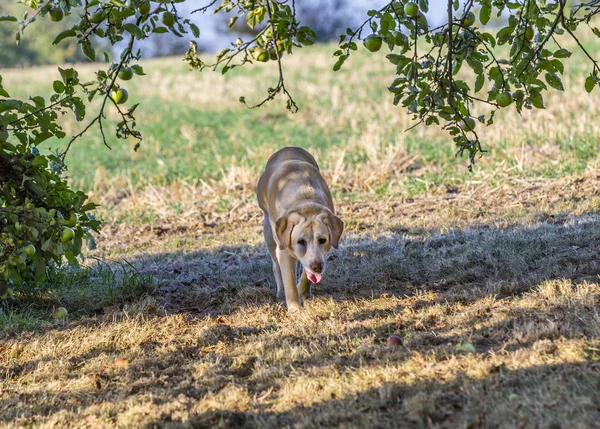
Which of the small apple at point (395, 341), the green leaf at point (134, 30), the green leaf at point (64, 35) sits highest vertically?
the green leaf at point (134, 30)

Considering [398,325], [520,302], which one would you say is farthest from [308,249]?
[520,302]

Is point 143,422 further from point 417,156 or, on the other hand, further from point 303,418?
point 417,156

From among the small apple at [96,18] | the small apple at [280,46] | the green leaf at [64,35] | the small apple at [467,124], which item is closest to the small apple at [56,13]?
the green leaf at [64,35]

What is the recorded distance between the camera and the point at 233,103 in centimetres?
2628

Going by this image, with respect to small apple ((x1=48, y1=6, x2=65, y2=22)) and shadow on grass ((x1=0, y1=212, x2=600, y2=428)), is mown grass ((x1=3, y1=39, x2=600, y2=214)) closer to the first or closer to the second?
shadow on grass ((x1=0, y1=212, x2=600, y2=428))

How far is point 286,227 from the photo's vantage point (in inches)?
233

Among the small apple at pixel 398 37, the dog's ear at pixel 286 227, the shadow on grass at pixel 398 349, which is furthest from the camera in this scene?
the dog's ear at pixel 286 227

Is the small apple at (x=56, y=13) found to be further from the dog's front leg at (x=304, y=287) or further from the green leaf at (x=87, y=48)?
the dog's front leg at (x=304, y=287)

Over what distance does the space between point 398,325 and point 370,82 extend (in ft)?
72.9

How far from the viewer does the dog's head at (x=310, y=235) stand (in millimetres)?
5816

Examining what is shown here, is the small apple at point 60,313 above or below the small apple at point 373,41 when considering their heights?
below

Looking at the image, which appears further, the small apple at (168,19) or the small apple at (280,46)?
the small apple at (280,46)

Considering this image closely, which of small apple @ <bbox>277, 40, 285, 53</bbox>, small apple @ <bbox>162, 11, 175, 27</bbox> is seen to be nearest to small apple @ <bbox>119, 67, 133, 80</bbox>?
small apple @ <bbox>162, 11, 175, 27</bbox>

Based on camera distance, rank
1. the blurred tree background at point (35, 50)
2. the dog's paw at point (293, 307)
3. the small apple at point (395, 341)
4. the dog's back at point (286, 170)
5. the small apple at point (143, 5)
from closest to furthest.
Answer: the small apple at point (143, 5) → the small apple at point (395, 341) → the dog's paw at point (293, 307) → the dog's back at point (286, 170) → the blurred tree background at point (35, 50)
